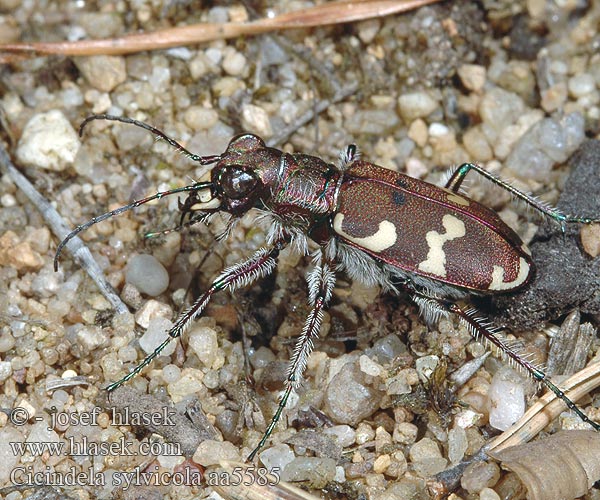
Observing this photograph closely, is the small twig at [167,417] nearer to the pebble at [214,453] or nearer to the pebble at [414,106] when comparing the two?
the pebble at [214,453]

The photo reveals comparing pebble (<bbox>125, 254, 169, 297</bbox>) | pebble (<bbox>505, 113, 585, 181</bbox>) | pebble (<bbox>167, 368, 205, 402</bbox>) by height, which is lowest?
pebble (<bbox>167, 368, 205, 402</bbox>)

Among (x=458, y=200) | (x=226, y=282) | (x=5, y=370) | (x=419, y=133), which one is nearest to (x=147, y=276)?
(x=226, y=282)

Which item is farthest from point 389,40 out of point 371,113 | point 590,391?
point 590,391

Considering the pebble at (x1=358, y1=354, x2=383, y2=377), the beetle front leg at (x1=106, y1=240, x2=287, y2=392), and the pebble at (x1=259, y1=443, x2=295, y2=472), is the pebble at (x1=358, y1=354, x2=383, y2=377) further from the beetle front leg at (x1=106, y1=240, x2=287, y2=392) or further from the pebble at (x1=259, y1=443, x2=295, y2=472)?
the beetle front leg at (x1=106, y1=240, x2=287, y2=392)

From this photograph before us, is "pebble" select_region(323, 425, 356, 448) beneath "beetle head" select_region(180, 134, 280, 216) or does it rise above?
beneath

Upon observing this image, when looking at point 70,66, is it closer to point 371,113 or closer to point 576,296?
point 371,113

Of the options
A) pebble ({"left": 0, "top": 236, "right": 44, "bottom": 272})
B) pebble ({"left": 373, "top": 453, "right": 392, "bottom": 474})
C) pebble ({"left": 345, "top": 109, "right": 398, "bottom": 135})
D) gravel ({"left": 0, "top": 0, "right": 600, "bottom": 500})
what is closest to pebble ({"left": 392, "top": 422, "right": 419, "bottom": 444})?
gravel ({"left": 0, "top": 0, "right": 600, "bottom": 500})

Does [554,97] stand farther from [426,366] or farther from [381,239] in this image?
[426,366]
